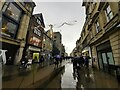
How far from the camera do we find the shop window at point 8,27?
1275cm

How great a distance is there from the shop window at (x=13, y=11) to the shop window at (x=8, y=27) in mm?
1111

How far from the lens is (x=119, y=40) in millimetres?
6516

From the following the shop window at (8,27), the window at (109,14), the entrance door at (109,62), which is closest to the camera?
the window at (109,14)

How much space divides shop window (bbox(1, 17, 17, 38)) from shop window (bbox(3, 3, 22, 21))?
1.11 meters

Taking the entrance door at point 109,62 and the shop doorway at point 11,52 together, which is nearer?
the entrance door at point 109,62

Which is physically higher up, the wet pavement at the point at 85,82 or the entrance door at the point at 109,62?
the entrance door at the point at 109,62

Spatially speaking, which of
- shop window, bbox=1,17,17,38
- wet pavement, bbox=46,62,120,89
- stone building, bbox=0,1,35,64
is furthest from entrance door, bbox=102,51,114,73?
shop window, bbox=1,17,17,38

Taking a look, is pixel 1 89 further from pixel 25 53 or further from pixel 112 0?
pixel 25 53

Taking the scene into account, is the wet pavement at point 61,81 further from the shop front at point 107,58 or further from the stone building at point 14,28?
the stone building at point 14,28

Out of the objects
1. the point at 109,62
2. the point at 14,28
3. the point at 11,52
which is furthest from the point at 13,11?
the point at 109,62

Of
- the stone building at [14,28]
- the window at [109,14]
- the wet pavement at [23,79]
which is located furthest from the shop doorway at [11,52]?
the window at [109,14]

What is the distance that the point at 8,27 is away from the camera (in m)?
13.7

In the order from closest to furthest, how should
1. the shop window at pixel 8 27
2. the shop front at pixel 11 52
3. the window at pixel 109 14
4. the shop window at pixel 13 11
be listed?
the window at pixel 109 14 < the shop window at pixel 8 27 < the shop window at pixel 13 11 < the shop front at pixel 11 52

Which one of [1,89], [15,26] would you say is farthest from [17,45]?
[1,89]
